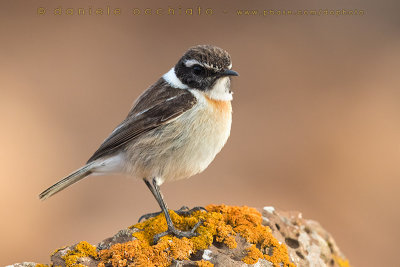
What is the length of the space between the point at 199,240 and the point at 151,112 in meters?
1.49

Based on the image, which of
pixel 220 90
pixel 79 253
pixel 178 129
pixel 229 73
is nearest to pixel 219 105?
pixel 220 90

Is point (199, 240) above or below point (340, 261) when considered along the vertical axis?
above

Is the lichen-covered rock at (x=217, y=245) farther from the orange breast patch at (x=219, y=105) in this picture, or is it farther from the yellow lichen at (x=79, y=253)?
the orange breast patch at (x=219, y=105)

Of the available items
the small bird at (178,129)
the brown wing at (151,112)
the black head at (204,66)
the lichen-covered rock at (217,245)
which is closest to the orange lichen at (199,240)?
the lichen-covered rock at (217,245)

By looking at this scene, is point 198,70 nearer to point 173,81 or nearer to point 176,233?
point 173,81

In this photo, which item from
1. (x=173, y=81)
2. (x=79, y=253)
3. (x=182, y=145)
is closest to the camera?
(x=79, y=253)

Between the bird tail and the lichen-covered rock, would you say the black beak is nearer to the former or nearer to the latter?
the lichen-covered rock

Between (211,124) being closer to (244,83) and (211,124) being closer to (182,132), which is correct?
(182,132)

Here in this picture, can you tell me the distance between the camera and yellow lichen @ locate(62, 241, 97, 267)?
160 inches

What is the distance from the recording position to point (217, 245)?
4.46m

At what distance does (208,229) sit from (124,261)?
85cm

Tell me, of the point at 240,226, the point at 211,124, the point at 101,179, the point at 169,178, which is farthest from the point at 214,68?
the point at 101,179

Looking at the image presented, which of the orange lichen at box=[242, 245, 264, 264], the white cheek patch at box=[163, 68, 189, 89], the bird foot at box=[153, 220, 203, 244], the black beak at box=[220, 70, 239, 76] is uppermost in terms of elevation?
the white cheek patch at box=[163, 68, 189, 89]

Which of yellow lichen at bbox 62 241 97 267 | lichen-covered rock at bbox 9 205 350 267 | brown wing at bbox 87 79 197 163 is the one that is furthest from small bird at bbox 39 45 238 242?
yellow lichen at bbox 62 241 97 267
